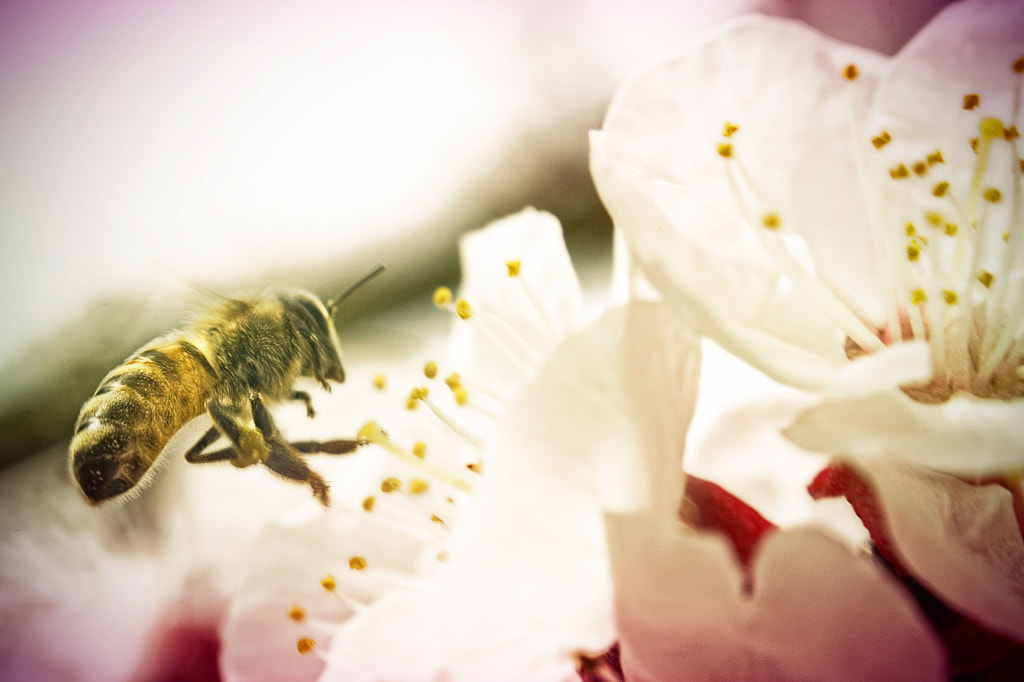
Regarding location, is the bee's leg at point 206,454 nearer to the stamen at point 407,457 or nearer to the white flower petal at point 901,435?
the stamen at point 407,457

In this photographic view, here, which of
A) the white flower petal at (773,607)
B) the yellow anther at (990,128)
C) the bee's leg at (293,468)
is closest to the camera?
the white flower petal at (773,607)

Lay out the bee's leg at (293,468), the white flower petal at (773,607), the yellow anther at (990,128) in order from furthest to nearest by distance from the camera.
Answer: the bee's leg at (293,468) → the yellow anther at (990,128) → the white flower petal at (773,607)

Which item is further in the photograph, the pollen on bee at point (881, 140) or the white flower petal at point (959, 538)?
the pollen on bee at point (881, 140)

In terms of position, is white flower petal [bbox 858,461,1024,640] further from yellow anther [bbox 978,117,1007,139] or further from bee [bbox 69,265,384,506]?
bee [bbox 69,265,384,506]

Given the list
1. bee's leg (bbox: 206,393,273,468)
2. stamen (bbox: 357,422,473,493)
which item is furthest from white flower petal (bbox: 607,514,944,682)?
bee's leg (bbox: 206,393,273,468)

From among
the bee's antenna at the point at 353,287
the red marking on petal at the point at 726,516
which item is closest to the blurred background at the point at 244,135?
the bee's antenna at the point at 353,287

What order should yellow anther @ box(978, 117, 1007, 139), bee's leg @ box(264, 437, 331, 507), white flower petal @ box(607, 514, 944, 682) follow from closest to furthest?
white flower petal @ box(607, 514, 944, 682)
yellow anther @ box(978, 117, 1007, 139)
bee's leg @ box(264, 437, 331, 507)
